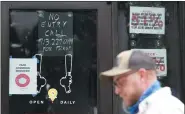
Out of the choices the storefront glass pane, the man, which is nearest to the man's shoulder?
the man

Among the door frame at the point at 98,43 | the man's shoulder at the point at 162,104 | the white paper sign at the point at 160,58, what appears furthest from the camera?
the white paper sign at the point at 160,58

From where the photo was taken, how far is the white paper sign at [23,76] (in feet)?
15.5

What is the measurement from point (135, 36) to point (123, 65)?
7.17ft

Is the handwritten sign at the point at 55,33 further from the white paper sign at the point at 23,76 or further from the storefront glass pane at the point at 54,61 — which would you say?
the white paper sign at the point at 23,76

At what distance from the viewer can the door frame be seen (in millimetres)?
4719

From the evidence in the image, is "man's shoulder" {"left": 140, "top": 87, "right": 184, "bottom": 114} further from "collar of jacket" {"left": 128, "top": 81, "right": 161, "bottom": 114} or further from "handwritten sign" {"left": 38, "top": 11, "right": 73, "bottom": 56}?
"handwritten sign" {"left": 38, "top": 11, "right": 73, "bottom": 56}

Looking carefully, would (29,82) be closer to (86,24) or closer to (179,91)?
(86,24)

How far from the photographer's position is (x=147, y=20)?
4969 mm

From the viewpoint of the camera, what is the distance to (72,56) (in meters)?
4.82

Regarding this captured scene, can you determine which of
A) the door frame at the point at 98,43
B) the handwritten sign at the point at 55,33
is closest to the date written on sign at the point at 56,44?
the handwritten sign at the point at 55,33

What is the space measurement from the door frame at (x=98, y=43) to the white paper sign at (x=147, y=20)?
1.05 feet

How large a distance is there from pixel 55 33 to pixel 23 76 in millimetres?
637

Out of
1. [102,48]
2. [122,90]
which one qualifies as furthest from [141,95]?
[102,48]

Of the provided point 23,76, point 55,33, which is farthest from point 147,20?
point 23,76
